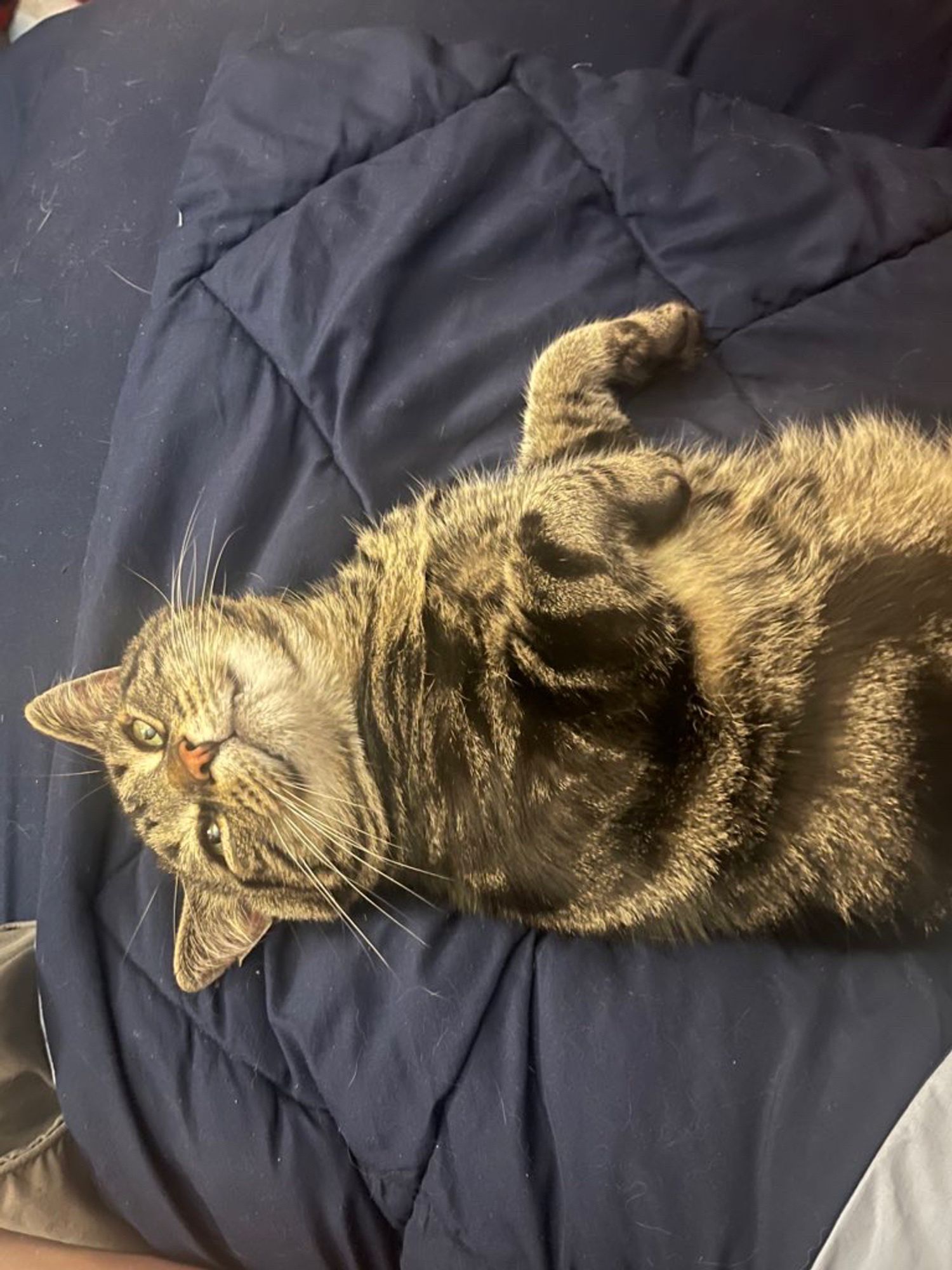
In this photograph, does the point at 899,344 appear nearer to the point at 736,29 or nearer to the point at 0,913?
→ the point at 736,29

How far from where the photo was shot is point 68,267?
4.60 ft

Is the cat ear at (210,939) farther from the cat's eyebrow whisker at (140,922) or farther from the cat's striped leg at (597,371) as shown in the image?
the cat's striped leg at (597,371)

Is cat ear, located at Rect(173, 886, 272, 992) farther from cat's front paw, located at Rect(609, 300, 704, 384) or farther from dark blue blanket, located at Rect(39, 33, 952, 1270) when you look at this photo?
cat's front paw, located at Rect(609, 300, 704, 384)

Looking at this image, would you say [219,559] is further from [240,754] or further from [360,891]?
[360,891]

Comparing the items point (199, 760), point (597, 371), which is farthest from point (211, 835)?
point (597, 371)

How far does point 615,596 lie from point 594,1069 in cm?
48

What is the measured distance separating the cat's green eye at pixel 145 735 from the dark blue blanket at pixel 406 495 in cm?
8

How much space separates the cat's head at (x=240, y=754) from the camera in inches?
44.7

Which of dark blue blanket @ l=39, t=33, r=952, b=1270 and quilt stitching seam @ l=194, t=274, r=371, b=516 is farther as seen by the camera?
quilt stitching seam @ l=194, t=274, r=371, b=516

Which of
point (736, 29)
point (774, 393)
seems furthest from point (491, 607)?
point (736, 29)

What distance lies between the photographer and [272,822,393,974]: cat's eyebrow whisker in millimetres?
1086

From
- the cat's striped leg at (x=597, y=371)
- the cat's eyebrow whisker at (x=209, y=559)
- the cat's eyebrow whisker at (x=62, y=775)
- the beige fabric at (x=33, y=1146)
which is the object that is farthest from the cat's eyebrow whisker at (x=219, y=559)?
the beige fabric at (x=33, y=1146)

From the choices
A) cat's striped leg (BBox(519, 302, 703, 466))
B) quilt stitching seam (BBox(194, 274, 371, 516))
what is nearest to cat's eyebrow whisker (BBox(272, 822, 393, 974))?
quilt stitching seam (BBox(194, 274, 371, 516))

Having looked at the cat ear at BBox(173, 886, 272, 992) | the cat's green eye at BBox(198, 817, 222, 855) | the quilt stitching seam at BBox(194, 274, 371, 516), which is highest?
the quilt stitching seam at BBox(194, 274, 371, 516)
